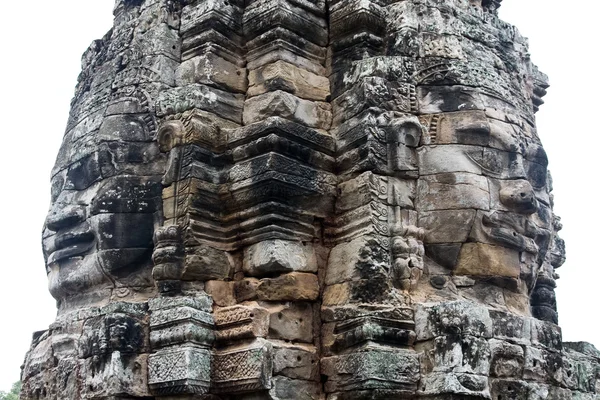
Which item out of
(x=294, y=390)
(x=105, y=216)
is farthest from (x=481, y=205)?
(x=105, y=216)

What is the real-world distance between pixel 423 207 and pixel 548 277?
7.39 ft

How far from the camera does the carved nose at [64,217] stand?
26.6ft

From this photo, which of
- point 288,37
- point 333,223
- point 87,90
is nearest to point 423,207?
point 333,223

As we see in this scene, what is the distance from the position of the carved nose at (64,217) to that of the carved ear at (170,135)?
117cm

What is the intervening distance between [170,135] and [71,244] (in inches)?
63.9

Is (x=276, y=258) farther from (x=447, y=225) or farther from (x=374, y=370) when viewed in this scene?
(x=447, y=225)

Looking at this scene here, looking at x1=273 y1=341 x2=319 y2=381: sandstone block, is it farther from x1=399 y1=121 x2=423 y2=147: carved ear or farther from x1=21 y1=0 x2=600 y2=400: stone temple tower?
x1=399 y1=121 x2=423 y2=147: carved ear

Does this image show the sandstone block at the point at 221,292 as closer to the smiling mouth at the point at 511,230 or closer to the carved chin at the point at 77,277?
the carved chin at the point at 77,277

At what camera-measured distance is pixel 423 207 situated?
24.6 feet

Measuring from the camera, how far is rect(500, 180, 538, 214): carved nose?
7.57m

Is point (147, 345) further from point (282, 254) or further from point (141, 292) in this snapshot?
point (282, 254)

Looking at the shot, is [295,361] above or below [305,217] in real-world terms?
below

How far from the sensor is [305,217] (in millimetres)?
7285

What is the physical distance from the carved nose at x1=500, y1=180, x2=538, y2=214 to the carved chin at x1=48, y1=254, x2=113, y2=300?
394 cm
